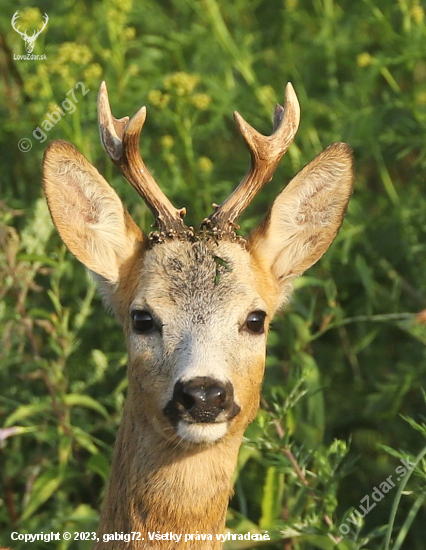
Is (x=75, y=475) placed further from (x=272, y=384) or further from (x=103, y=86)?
(x=103, y=86)

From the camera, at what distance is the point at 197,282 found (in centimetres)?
377

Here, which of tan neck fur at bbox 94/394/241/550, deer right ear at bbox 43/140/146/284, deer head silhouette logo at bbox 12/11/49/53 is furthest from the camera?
deer head silhouette logo at bbox 12/11/49/53


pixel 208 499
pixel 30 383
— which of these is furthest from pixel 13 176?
pixel 208 499

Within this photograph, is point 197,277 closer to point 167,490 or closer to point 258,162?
point 258,162

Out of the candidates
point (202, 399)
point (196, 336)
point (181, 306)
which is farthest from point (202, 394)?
point (181, 306)

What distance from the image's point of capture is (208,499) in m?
3.68

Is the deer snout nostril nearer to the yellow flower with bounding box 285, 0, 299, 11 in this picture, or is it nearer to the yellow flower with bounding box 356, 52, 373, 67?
the yellow flower with bounding box 356, 52, 373, 67

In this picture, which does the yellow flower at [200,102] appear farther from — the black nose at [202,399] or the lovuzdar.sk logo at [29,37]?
the black nose at [202,399]

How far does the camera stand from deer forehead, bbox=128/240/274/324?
3.70m

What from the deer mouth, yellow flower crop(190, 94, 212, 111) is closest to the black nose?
the deer mouth

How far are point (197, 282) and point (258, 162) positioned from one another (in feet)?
1.71

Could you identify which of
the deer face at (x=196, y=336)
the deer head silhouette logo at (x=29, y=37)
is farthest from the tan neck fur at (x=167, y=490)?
the deer head silhouette logo at (x=29, y=37)

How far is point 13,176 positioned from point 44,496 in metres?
2.25

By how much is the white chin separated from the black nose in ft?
0.10
